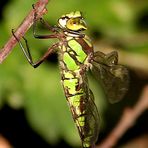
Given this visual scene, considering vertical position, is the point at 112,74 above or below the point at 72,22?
below

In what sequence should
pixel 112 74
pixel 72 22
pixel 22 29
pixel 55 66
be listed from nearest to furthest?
pixel 22 29
pixel 72 22
pixel 112 74
pixel 55 66

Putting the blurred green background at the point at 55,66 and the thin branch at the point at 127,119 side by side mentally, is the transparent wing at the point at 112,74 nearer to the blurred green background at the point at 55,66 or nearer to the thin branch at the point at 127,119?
the thin branch at the point at 127,119

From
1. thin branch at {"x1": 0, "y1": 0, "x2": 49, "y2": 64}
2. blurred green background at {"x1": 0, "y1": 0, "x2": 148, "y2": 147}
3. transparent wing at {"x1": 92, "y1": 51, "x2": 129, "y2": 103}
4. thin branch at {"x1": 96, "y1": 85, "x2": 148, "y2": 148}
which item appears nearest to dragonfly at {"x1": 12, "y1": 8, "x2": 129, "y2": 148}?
transparent wing at {"x1": 92, "y1": 51, "x2": 129, "y2": 103}

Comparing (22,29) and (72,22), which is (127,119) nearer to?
(72,22)

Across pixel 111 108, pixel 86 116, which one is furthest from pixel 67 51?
pixel 111 108

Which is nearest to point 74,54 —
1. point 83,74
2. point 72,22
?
point 83,74

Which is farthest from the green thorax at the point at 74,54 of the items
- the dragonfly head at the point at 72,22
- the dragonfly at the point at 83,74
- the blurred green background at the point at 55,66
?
the blurred green background at the point at 55,66

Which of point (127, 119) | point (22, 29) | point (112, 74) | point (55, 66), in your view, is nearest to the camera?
point (22, 29)

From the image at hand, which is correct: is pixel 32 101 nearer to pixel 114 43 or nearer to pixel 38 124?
pixel 38 124

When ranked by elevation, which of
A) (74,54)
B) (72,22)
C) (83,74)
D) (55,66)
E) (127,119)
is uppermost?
(72,22)
